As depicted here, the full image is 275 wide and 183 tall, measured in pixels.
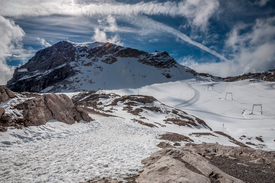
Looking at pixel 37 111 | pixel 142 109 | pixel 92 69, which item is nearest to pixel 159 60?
pixel 92 69

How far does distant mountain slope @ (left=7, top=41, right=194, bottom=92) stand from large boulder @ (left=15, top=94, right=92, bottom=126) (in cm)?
8590

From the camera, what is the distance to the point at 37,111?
39.8ft

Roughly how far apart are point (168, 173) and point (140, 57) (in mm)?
162665

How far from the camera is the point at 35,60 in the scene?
158375 millimetres

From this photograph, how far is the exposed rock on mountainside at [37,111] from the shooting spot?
32.9 ft

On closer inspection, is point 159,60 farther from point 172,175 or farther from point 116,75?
point 172,175

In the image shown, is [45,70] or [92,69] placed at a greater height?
[92,69]

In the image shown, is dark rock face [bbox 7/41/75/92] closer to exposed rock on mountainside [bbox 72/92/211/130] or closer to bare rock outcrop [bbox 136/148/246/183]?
exposed rock on mountainside [bbox 72/92/211/130]

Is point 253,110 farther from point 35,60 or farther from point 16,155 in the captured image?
point 35,60

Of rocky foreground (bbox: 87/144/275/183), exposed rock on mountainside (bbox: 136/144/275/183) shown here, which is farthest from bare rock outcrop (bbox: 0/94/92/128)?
exposed rock on mountainside (bbox: 136/144/275/183)

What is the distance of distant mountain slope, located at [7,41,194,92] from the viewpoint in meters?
112

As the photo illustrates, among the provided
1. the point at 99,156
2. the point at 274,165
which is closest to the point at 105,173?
the point at 99,156

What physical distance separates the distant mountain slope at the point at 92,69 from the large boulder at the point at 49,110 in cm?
8590

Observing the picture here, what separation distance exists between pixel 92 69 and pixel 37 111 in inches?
4888
